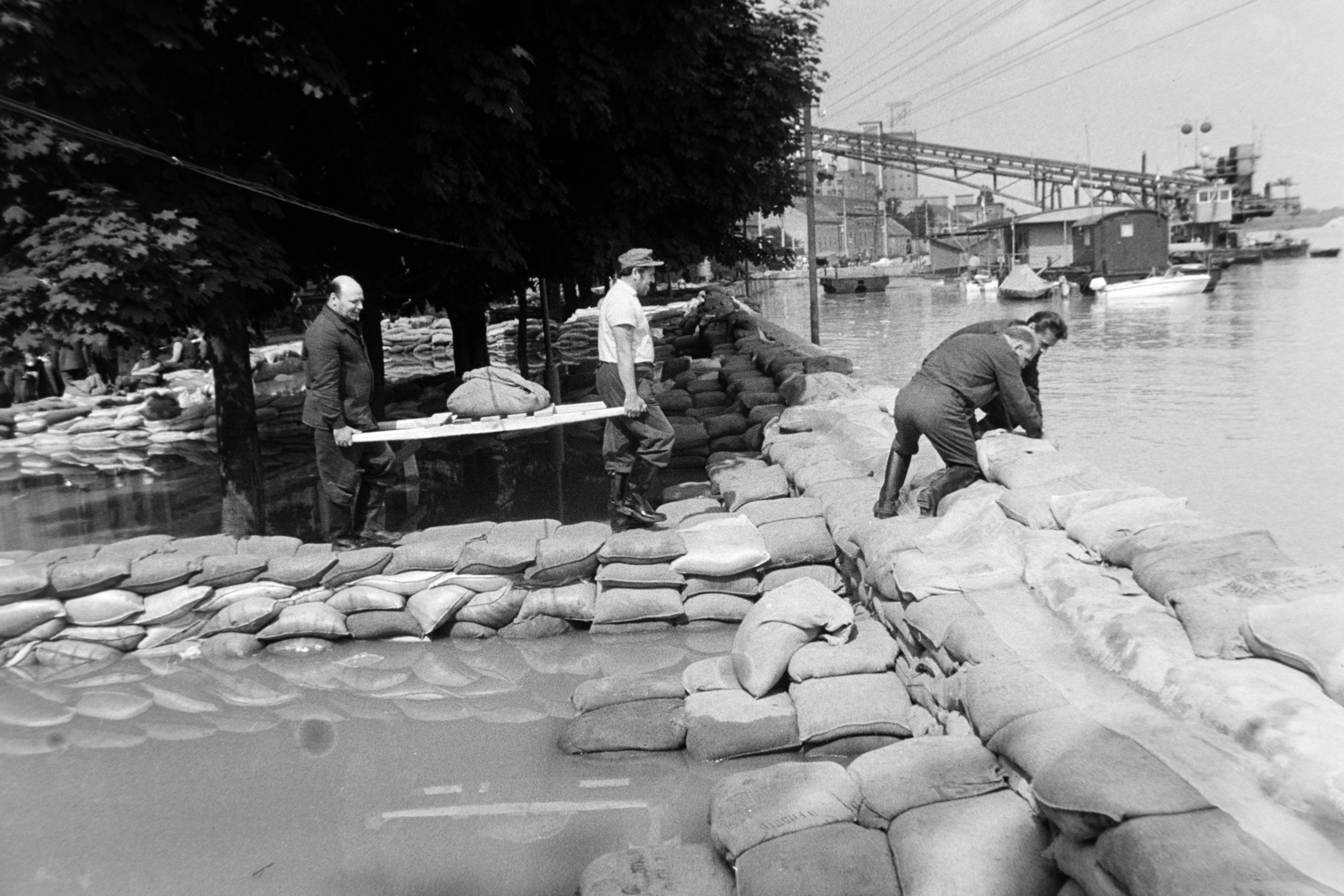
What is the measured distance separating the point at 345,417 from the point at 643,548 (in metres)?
1.74

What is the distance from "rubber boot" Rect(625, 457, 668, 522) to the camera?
19.0 feet

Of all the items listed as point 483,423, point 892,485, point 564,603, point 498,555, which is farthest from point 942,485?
point 483,423

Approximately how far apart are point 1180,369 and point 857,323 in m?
16.9

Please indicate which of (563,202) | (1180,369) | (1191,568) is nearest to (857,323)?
(1180,369)

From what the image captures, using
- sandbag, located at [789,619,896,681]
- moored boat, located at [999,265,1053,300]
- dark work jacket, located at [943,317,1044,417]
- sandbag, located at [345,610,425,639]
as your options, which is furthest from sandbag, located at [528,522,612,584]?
moored boat, located at [999,265,1053,300]

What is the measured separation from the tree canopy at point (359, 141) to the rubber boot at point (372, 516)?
1273 mm

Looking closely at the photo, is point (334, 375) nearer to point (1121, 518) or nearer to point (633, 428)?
point (633, 428)

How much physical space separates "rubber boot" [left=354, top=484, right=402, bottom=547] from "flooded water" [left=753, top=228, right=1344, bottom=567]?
507cm

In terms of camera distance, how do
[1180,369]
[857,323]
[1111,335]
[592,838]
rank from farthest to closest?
[857,323] → [1111,335] → [1180,369] → [592,838]

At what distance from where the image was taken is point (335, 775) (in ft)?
13.0

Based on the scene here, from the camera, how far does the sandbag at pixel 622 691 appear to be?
4.28 metres

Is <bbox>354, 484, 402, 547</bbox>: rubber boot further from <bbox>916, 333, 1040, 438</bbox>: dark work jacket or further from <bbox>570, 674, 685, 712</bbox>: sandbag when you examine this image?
<bbox>916, 333, 1040, 438</bbox>: dark work jacket

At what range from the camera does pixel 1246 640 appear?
296cm

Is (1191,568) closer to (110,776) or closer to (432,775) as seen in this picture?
(432,775)
